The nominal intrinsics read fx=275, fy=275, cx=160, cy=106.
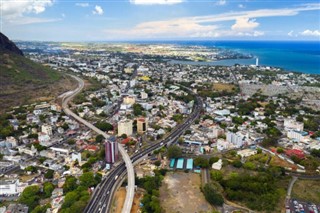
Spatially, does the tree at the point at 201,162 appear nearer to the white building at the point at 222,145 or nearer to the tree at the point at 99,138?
the white building at the point at 222,145

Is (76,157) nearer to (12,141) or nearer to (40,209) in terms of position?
(40,209)

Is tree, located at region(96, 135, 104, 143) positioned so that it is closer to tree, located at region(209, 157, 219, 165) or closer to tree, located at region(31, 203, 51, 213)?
tree, located at region(209, 157, 219, 165)

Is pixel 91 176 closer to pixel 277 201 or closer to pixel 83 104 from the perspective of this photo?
pixel 277 201

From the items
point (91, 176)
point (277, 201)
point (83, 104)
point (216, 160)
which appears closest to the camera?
point (277, 201)

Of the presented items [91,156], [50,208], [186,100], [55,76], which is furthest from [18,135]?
[55,76]

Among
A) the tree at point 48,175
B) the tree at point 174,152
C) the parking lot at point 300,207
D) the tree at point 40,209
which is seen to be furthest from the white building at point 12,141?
the parking lot at point 300,207

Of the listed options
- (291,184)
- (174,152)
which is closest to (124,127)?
(174,152)
